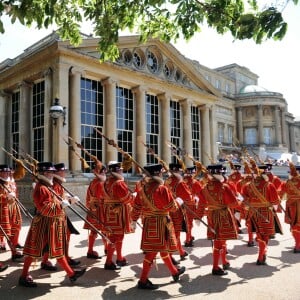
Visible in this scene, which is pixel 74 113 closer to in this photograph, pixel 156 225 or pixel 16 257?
pixel 16 257

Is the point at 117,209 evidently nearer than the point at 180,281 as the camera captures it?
No

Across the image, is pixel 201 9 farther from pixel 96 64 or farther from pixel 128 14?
pixel 96 64

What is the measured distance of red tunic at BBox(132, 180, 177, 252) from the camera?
20.1 feet

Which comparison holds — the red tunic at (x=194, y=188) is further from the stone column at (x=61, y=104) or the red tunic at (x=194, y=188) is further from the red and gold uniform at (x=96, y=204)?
the stone column at (x=61, y=104)

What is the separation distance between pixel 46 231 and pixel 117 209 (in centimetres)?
188

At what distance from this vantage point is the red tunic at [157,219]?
612 centimetres

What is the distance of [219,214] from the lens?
23.3 feet

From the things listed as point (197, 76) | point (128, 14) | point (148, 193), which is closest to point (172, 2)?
point (128, 14)

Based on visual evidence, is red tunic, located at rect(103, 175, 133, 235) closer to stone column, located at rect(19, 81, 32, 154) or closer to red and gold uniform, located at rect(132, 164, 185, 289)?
red and gold uniform, located at rect(132, 164, 185, 289)

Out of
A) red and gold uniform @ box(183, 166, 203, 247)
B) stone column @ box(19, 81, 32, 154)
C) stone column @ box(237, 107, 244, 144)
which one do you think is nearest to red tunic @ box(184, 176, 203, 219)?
red and gold uniform @ box(183, 166, 203, 247)

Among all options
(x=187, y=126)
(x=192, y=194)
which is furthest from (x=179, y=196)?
(x=187, y=126)

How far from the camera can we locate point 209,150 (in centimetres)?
2488

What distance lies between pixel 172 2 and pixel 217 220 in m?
3.96

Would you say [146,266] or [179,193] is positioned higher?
[179,193]
